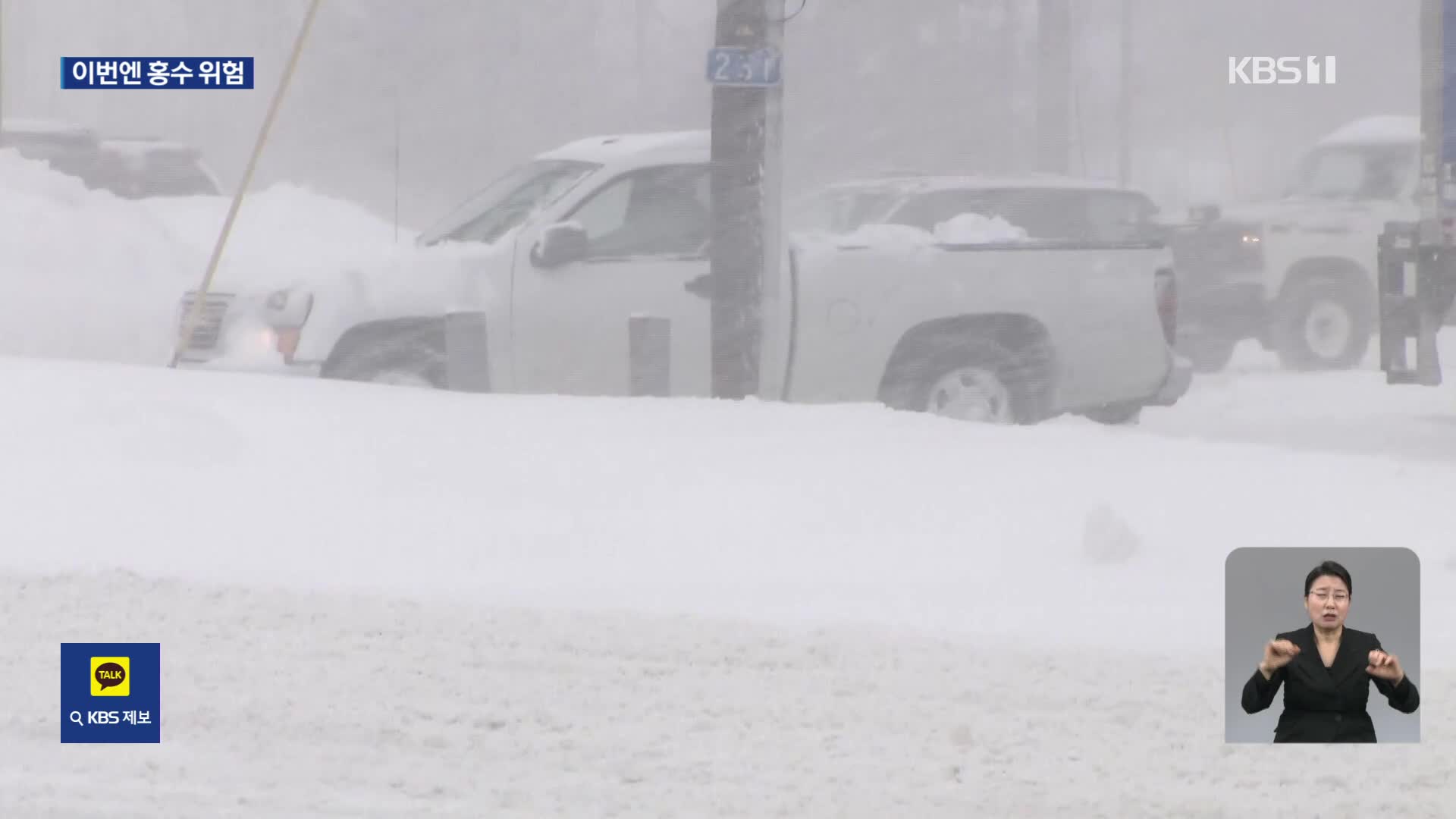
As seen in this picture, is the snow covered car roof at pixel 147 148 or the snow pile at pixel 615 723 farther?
the snow covered car roof at pixel 147 148

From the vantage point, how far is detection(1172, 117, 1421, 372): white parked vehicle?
1488 cm

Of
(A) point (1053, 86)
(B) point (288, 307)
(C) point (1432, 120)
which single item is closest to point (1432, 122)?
(C) point (1432, 120)

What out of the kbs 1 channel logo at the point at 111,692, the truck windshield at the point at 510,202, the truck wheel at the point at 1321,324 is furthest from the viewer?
the truck wheel at the point at 1321,324

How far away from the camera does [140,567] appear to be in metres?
6.17

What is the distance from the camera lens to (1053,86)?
87.2 feet

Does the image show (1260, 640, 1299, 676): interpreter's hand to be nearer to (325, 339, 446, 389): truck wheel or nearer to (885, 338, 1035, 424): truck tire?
(885, 338, 1035, 424): truck tire

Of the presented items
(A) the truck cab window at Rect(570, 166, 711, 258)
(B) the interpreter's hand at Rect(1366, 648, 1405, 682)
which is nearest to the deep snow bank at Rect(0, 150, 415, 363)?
(A) the truck cab window at Rect(570, 166, 711, 258)

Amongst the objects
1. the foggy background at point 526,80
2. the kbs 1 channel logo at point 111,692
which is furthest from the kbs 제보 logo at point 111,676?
the foggy background at point 526,80

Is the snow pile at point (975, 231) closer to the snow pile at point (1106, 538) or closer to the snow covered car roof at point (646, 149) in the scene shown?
the snow covered car roof at point (646, 149)

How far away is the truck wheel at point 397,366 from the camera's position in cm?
948

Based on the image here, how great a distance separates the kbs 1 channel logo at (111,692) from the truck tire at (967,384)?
5312 millimetres

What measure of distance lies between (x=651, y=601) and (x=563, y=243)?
3.66 metres

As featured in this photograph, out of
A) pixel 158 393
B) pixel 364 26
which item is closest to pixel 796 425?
pixel 158 393

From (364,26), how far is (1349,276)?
66.1 ft
